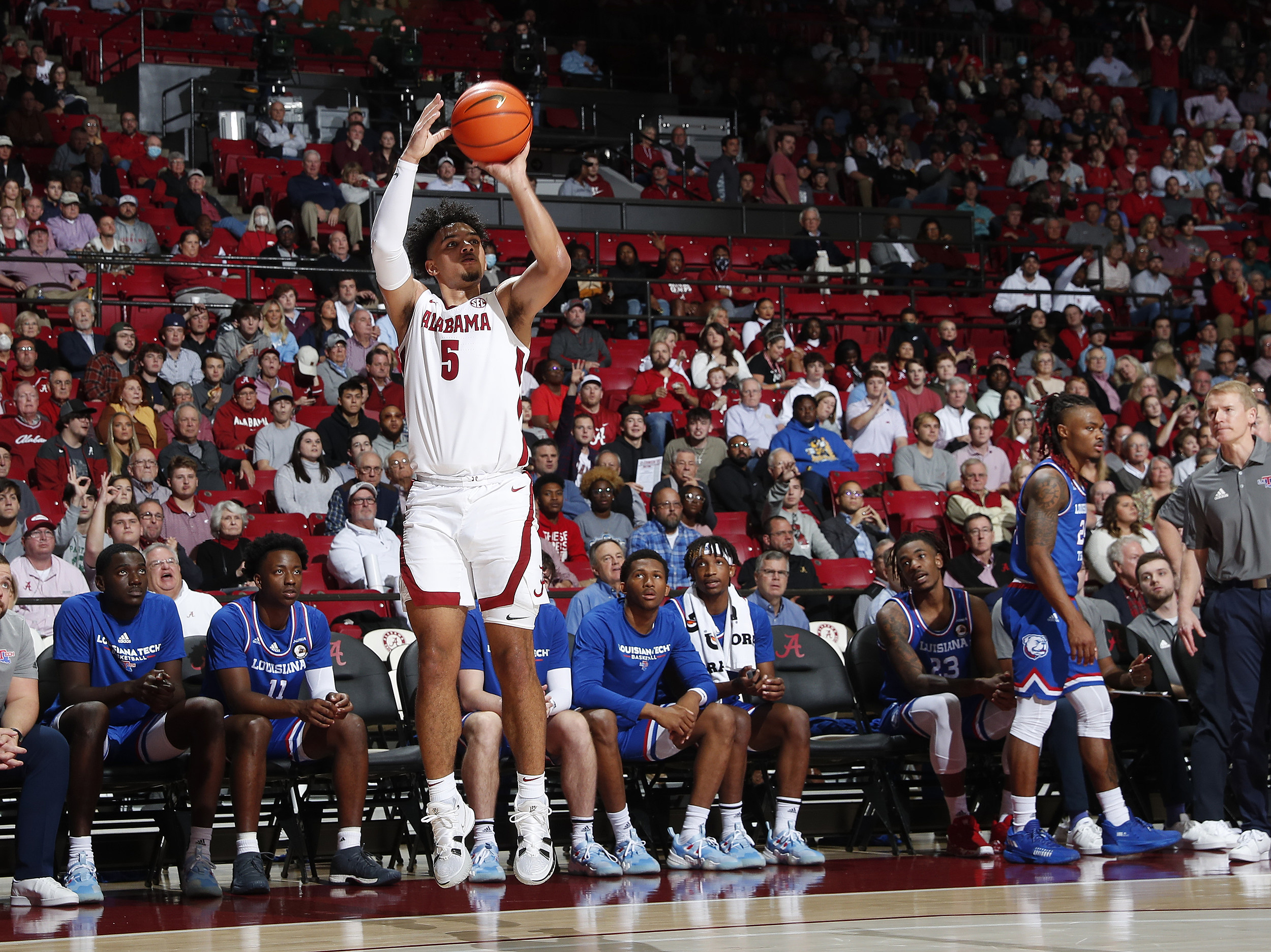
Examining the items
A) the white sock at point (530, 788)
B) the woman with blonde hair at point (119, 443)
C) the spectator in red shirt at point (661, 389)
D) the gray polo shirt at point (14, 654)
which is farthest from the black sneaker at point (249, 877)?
the spectator in red shirt at point (661, 389)

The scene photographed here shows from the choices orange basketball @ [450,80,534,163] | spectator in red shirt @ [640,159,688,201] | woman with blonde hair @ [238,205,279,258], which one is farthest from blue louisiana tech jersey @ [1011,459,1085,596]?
spectator in red shirt @ [640,159,688,201]

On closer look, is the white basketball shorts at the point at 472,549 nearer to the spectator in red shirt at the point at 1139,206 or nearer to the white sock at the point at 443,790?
the white sock at the point at 443,790

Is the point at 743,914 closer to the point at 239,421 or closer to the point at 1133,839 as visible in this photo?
the point at 1133,839

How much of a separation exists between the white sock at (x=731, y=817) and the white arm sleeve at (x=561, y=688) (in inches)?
30.9

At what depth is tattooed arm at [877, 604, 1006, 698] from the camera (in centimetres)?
643

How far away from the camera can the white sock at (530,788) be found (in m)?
4.43

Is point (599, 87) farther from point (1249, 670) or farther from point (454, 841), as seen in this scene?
point (454, 841)

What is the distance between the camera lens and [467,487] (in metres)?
4.52

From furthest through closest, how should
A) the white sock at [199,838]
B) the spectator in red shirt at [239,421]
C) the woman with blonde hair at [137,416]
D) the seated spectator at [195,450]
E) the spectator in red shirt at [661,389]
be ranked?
the spectator in red shirt at [661,389] < the spectator in red shirt at [239,421] < the woman with blonde hair at [137,416] < the seated spectator at [195,450] < the white sock at [199,838]

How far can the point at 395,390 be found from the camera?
1154cm

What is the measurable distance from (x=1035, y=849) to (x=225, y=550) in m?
5.34

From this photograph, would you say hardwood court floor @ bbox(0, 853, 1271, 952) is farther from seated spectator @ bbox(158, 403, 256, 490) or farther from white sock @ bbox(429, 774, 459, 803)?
seated spectator @ bbox(158, 403, 256, 490)

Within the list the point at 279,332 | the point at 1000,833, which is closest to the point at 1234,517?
the point at 1000,833

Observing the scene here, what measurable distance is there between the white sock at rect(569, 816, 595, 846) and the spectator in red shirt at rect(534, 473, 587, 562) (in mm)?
3995
